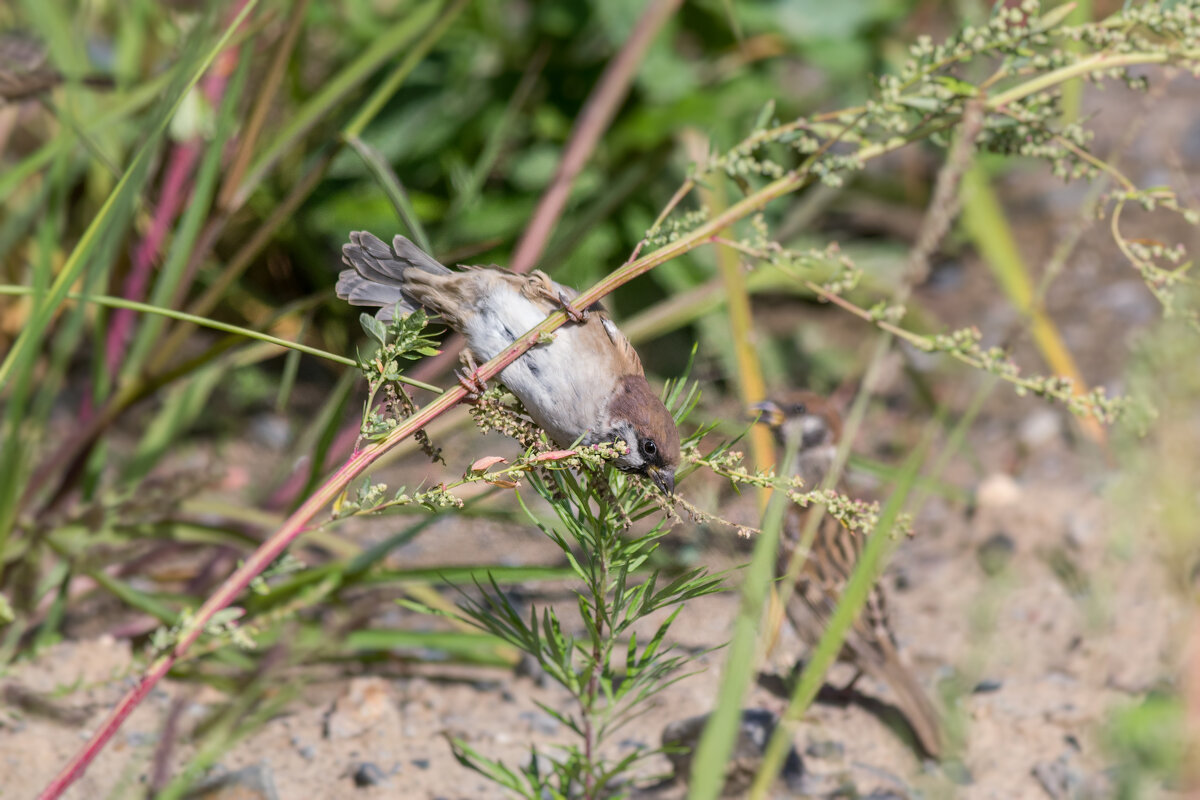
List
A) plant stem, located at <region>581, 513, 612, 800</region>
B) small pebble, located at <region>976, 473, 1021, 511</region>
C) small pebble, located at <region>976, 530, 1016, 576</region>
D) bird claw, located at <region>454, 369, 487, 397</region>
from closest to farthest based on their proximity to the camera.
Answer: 1. bird claw, located at <region>454, 369, 487, 397</region>
2. plant stem, located at <region>581, 513, 612, 800</region>
3. small pebble, located at <region>976, 530, 1016, 576</region>
4. small pebble, located at <region>976, 473, 1021, 511</region>

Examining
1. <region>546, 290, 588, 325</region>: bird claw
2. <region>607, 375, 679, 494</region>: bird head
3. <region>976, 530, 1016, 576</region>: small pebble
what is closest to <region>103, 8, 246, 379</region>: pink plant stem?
<region>546, 290, 588, 325</region>: bird claw

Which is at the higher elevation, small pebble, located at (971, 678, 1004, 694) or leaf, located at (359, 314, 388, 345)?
small pebble, located at (971, 678, 1004, 694)

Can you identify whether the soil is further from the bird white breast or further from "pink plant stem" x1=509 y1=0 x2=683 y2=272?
"pink plant stem" x1=509 y1=0 x2=683 y2=272

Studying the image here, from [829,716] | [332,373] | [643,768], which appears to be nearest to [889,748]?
[829,716]

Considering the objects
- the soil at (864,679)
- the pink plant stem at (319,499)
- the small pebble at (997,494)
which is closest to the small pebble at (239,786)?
the soil at (864,679)

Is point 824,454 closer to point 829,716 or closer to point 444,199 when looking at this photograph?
point 829,716

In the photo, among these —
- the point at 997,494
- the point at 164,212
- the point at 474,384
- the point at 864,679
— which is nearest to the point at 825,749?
the point at 864,679

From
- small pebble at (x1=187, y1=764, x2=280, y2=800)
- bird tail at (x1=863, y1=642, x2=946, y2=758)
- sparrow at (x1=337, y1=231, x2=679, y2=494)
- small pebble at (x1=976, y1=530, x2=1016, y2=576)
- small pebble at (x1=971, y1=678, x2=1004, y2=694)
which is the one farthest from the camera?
small pebble at (x1=976, y1=530, x2=1016, y2=576)

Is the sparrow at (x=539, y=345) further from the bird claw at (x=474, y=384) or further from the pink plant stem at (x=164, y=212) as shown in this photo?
the pink plant stem at (x=164, y=212)

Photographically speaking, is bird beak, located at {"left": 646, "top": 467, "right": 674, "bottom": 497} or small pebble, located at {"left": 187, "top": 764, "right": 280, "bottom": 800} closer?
bird beak, located at {"left": 646, "top": 467, "right": 674, "bottom": 497}
